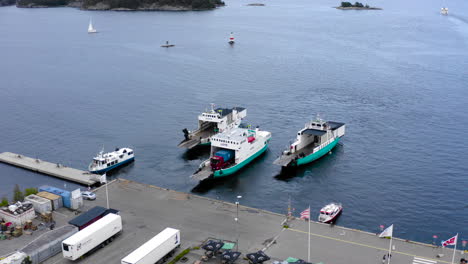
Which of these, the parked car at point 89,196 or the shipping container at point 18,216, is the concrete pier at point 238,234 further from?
the shipping container at point 18,216

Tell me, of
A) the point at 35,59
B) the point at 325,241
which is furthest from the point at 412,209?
the point at 35,59

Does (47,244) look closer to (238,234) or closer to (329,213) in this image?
(238,234)

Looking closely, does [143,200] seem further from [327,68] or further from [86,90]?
[327,68]

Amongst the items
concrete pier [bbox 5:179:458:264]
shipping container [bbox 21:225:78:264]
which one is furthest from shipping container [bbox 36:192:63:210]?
shipping container [bbox 21:225:78:264]

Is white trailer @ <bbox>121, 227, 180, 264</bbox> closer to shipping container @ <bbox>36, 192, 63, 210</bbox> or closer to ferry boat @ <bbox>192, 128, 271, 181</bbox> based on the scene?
shipping container @ <bbox>36, 192, 63, 210</bbox>

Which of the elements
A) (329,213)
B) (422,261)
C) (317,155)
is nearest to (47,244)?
(329,213)

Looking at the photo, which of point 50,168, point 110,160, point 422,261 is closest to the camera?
point 422,261
